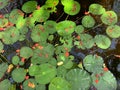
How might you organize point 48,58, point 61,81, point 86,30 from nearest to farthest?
point 61,81
point 48,58
point 86,30

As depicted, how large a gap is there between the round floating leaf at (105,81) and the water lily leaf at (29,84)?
1.46ft

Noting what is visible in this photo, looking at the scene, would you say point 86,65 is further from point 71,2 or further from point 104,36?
point 71,2

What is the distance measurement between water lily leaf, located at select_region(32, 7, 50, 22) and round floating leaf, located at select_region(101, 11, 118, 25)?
49cm

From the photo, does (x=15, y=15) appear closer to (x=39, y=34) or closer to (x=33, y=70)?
(x=39, y=34)

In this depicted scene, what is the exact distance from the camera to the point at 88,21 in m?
2.14

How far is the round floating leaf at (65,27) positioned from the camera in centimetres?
211

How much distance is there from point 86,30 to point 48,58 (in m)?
0.41

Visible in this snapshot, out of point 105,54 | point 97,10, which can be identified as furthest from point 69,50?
point 97,10

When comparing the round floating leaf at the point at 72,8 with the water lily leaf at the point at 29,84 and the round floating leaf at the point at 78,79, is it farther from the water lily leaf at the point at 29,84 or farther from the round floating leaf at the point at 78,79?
the water lily leaf at the point at 29,84

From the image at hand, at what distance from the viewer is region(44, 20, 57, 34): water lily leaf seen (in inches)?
84.2

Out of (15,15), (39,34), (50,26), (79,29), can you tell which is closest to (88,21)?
(79,29)

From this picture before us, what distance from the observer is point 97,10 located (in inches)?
85.9

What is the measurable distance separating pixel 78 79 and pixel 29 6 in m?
0.86

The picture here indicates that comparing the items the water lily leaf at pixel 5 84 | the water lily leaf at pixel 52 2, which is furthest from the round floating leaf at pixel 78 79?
the water lily leaf at pixel 52 2
